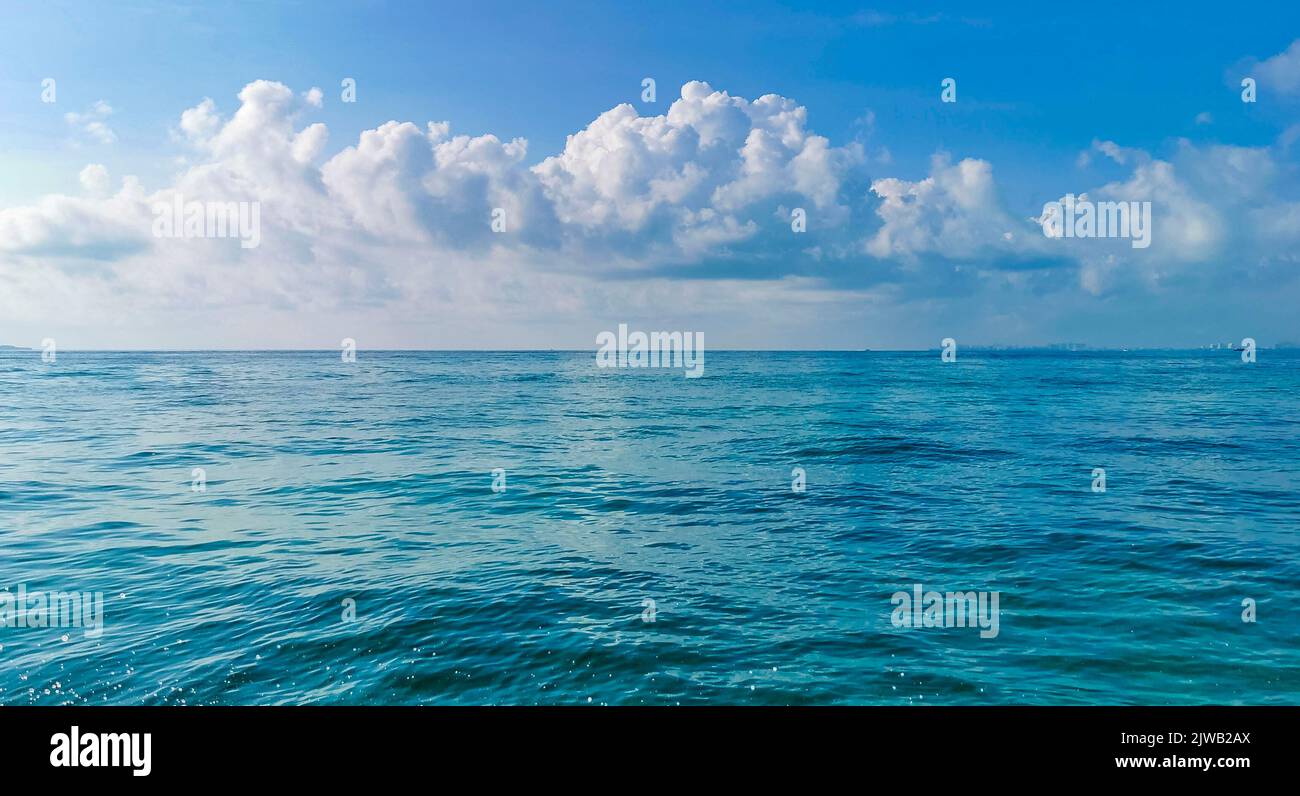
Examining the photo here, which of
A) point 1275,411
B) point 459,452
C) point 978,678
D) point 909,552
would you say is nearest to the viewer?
point 978,678

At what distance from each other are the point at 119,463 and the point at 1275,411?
255 feet

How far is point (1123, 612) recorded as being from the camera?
48.3ft

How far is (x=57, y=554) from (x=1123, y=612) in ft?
84.2

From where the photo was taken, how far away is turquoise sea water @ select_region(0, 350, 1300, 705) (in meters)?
11.9

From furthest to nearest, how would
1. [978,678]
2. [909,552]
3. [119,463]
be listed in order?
[119,463], [909,552], [978,678]

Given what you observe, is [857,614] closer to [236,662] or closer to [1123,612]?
[1123,612]

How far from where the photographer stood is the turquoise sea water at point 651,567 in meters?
11.9

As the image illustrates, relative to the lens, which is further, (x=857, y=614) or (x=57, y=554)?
(x=57, y=554)

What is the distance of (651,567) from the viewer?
1820 cm
